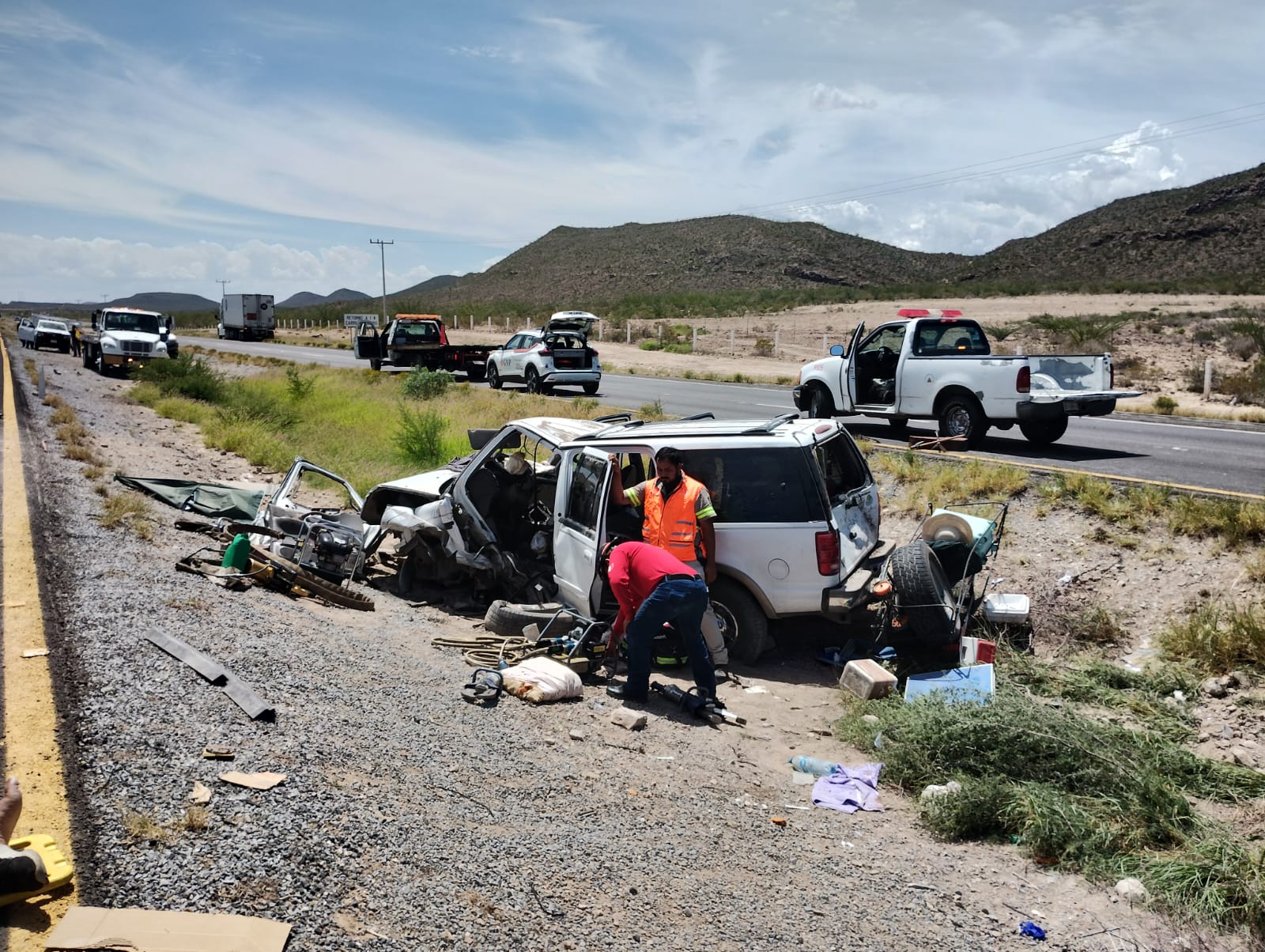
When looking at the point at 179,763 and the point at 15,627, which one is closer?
the point at 179,763

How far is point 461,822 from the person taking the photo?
421 centimetres

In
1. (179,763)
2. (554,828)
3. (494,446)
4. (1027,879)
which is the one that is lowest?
(1027,879)

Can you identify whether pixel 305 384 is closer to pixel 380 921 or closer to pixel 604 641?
pixel 604 641

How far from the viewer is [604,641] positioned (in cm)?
761

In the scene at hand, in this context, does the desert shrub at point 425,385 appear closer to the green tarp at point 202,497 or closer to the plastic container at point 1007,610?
the green tarp at point 202,497

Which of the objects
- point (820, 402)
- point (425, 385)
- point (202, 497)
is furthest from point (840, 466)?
point (425, 385)

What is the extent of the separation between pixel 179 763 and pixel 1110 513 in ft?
28.8

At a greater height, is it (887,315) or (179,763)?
(887,315)

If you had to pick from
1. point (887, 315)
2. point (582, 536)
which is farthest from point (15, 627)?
point (887, 315)

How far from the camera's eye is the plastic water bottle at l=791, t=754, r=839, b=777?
19.6 ft

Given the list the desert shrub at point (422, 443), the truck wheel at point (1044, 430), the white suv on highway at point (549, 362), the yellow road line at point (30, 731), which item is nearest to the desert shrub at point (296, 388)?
the white suv on highway at point (549, 362)

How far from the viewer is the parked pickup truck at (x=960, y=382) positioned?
1401 centimetres

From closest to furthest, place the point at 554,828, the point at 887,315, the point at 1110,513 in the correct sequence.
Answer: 1. the point at 554,828
2. the point at 1110,513
3. the point at 887,315

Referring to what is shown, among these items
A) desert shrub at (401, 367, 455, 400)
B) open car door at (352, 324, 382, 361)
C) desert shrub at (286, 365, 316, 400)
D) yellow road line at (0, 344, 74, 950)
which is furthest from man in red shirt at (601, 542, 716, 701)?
open car door at (352, 324, 382, 361)
